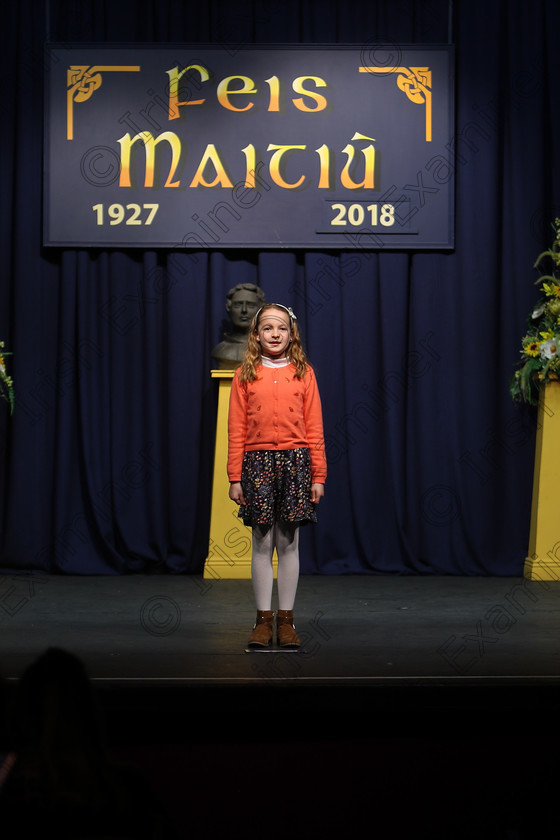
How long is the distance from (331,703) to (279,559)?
0.83 metres

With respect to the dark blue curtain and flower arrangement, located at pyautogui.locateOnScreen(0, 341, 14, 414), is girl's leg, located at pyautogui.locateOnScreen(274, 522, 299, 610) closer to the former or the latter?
the dark blue curtain

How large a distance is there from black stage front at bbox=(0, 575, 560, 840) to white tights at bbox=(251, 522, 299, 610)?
0.21 metres

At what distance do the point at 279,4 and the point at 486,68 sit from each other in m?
1.16

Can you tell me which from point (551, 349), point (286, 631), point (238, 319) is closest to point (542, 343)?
point (551, 349)

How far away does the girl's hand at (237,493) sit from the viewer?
10.8 ft

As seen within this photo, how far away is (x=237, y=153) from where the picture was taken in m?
5.18

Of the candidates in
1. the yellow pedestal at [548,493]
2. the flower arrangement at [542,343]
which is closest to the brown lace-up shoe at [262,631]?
the yellow pedestal at [548,493]

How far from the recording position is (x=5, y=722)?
92 centimetres

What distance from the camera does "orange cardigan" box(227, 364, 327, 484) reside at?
3320 millimetres

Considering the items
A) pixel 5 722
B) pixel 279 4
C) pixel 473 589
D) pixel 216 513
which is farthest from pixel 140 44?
pixel 5 722

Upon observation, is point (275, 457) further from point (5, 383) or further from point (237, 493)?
point (5, 383)

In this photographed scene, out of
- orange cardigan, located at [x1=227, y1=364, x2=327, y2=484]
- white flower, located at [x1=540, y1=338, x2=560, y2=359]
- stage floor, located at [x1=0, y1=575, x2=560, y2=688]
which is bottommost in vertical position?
stage floor, located at [x1=0, y1=575, x2=560, y2=688]

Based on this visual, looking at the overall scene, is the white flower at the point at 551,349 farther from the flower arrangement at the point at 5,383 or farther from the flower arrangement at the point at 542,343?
the flower arrangement at the point at 5,383

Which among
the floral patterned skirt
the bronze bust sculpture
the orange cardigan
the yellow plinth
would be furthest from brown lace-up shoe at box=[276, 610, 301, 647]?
the bronze bust sculpture
